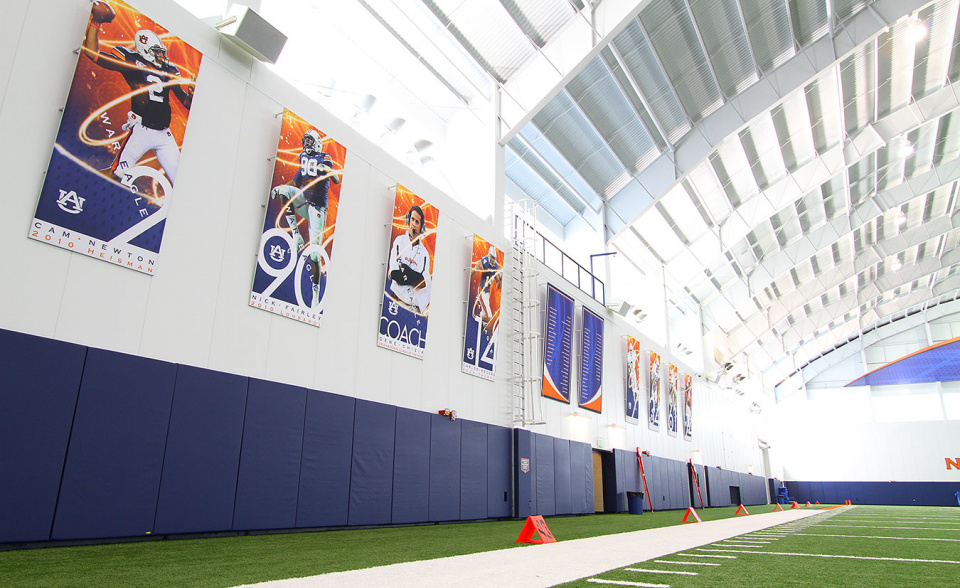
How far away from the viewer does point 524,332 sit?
1438 centimetres

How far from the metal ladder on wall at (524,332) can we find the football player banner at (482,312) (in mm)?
854

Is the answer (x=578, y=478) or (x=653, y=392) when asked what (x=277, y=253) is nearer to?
(x=578, y=478)

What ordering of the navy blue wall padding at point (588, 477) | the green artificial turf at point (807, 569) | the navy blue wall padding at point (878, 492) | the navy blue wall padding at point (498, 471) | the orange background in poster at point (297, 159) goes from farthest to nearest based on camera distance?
the navy blue wall padding at point (878, 492)
the navy blue wall padding at point (588, 477)
the navy blue wall padding at point (498, 471)
the orange background in poster at point (297, 159)
the green artificial turf at point (807, 569)

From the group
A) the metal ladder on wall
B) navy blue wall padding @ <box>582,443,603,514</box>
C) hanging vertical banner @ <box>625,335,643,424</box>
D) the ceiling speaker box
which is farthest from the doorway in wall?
the ceiling speaker box

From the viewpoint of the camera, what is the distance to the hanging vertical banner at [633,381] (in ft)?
66.8

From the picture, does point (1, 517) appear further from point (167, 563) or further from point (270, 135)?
point (270, 135)

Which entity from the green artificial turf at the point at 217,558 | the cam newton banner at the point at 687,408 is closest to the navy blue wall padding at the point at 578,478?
the green artificial turf at the point at 217,558

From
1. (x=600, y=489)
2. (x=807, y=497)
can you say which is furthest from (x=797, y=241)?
(x=807, y=497)

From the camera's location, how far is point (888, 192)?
25438 millimetres

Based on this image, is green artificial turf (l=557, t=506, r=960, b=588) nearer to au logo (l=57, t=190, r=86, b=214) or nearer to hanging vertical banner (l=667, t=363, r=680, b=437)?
au logo (l=57, t=190, r=86, b=214)

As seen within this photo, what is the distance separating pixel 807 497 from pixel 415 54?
1587 inches

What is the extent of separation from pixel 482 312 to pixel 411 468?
3.97 m

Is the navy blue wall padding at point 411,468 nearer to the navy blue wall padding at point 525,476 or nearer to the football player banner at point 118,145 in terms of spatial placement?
the navy blue wall padding at point 525,476

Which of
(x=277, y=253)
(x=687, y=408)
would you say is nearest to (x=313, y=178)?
(x=277, y=253)
